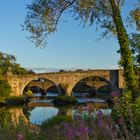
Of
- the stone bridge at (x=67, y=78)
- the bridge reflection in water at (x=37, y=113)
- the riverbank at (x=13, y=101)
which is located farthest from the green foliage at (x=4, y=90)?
the bridge reflection in water at (x=37, y=113)

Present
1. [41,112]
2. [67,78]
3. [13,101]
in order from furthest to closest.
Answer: [67,78] < [13,101] < [41,112]

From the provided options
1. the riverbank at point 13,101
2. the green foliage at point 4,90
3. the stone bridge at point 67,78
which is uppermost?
the stone bridge at point 67,78

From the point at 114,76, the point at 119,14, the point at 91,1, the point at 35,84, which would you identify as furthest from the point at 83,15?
the point at 35,84

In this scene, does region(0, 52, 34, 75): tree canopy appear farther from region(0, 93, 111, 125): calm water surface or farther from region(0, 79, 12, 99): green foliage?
region(0, 93, 111, 125): calm water surface

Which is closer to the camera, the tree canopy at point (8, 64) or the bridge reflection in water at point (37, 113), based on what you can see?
the bridge reflection in water at point (37, 113)

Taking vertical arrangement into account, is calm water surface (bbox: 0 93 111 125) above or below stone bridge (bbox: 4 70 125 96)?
below

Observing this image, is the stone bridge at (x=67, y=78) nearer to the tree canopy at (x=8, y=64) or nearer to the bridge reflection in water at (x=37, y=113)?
the tree canopy at (x=8, y=64)

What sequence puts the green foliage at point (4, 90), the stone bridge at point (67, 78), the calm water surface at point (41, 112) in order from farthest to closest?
the stone bridge at point (67, 78) < the green foliage at point (4, 90) < the calm water surface at point (41, 112)

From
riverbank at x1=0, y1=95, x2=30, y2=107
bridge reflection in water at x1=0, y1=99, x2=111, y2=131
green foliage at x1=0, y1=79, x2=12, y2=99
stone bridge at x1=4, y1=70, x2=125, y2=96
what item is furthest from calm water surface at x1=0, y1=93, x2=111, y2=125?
stone bridge at x1=4, y1=70, x2=125, y2=96

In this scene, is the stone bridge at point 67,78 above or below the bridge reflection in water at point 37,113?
above

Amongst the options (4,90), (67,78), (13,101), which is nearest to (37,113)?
(4,90)

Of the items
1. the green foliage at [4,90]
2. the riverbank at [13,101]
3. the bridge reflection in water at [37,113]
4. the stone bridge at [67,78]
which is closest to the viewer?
the bridge reflection in water at [37,113]

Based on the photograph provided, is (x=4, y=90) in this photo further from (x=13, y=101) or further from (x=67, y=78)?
(x=67, y=78)

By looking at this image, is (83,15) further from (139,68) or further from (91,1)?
(139,68)
